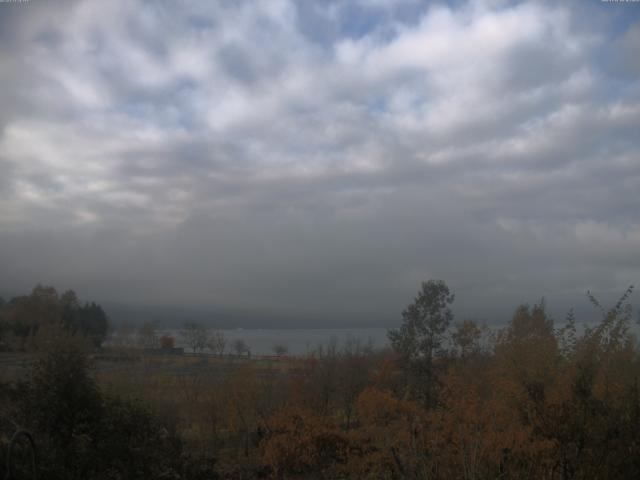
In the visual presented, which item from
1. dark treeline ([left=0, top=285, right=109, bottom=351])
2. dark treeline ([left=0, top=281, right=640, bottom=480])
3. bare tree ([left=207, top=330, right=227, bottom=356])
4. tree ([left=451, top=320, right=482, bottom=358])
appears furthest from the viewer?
dark treeline ([left=0, top=285, right=109, bottom=351])

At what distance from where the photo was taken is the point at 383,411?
17828 millimetres

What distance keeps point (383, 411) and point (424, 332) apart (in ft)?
20.5

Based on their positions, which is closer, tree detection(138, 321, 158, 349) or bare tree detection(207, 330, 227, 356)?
bare tree detection(207, 330, 227, 356)

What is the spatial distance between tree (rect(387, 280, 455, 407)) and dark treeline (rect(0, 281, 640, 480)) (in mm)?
46

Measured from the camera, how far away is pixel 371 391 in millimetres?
19266

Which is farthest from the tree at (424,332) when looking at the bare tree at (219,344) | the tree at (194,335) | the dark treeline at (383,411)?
the tree at (194,335)

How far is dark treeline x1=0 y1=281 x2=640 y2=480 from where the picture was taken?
8609mm

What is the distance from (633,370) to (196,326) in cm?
5733

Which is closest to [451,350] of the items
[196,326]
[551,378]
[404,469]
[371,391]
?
[371,391]

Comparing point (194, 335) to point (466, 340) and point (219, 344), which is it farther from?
point (466, 340)

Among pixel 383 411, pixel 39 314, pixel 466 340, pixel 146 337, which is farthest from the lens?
pixel 39 314

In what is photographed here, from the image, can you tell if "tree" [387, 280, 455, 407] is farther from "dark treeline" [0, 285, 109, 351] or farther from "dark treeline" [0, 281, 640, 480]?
"dark treeline" [0, 285, 109, 351]

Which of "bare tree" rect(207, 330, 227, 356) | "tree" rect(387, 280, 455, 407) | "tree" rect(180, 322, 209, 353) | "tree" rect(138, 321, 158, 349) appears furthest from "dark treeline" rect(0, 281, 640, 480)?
"tree" rect(180, 322, 209, 353)

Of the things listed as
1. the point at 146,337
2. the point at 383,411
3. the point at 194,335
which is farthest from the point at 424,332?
the point at 194,335
